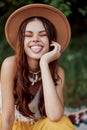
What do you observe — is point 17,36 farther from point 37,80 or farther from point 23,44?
point 37,80

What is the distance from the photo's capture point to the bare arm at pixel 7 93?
312cm

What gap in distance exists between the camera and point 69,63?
15.0 ft

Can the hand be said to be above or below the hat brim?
below

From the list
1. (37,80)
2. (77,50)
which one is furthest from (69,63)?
(37,80)

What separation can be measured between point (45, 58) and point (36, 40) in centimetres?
13

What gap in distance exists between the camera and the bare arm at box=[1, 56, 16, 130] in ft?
10.2

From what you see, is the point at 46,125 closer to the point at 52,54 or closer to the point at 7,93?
the point at 7,93

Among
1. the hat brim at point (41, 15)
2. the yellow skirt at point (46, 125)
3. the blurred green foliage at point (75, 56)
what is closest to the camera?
the yellow skirt at point (46, 125)

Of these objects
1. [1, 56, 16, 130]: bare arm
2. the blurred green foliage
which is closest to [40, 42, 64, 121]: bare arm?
[1, 56, 16, 130]: bare arm

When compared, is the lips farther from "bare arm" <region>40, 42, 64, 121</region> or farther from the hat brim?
the hat brim

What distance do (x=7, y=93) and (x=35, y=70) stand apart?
0.82ft

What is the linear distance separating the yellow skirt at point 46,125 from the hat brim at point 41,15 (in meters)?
0.53

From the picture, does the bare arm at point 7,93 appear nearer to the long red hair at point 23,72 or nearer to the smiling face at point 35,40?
the long red hair at point 23,72


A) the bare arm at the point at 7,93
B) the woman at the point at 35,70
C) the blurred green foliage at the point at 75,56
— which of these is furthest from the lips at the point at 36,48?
the blurred green foliage at the point at 75,56
